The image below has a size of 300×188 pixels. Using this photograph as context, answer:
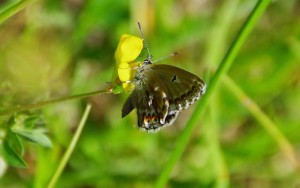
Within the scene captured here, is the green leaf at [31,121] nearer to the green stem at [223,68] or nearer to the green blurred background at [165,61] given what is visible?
the green stem at [223,68]

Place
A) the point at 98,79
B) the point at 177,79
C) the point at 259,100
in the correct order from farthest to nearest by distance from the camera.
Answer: the point at 259,100 < the point at 98,79 < the point at 177,79

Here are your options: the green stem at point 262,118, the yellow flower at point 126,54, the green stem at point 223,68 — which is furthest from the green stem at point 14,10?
the green stem at point 262,118

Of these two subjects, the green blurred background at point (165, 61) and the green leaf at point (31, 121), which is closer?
the green leaf at point (31, 121)

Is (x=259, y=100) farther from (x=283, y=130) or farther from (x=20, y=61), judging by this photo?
(x=20, y=61)

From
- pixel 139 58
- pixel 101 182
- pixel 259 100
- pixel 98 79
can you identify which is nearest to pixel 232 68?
pixel 259 100

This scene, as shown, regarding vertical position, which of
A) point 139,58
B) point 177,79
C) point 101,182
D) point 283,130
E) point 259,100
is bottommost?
point 177,79

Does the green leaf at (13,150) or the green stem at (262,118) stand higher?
the green stem at (262,118)
